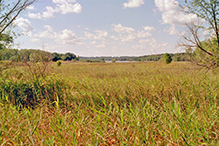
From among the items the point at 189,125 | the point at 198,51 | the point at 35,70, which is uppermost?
the point at 198,51

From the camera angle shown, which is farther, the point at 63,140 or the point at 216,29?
the point at 216,29

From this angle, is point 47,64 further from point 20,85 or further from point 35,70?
point 20,85

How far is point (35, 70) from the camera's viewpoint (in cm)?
645

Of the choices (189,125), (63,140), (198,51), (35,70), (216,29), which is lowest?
(63,140)

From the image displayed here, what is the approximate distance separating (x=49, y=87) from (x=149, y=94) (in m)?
3.58

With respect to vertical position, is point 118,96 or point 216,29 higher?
point 216,29

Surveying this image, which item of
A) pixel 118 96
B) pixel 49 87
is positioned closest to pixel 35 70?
pixel 49 87

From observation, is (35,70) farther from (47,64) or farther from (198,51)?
(198,51)

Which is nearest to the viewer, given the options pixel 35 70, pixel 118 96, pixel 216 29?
pixel 118 96

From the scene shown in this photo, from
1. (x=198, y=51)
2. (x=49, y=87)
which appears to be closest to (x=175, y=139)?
(x=49, y=87)

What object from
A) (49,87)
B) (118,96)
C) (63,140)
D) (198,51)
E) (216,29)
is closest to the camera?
(63,140)

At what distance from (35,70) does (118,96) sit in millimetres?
4231

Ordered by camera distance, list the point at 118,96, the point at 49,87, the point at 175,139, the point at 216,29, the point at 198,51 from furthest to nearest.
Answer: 1. the point at 198,51
2. the point at 216,29
3. the point at 49,87
4. the point at 118,96
5. the point at 175,139

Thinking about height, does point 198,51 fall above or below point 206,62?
above
